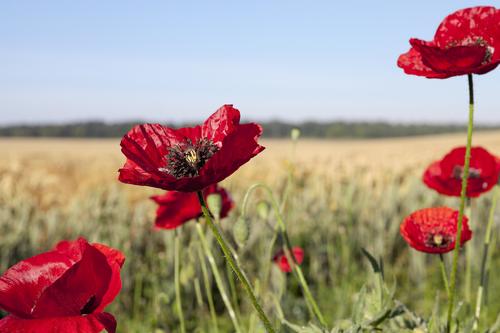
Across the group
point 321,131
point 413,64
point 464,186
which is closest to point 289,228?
point 413,64

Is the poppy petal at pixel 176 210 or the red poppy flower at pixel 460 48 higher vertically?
the red poppy flower at pixel 460 48

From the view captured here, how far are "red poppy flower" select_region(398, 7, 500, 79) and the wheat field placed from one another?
4.06ft

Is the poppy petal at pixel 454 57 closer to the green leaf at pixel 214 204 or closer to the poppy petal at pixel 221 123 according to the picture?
the poppy petal at pixel 221 123

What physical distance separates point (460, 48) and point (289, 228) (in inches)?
99.1

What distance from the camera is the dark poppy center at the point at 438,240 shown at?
3.57 ft

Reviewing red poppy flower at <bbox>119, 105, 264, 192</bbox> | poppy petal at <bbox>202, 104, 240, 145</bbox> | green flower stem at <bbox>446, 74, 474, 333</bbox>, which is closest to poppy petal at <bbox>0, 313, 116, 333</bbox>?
red poppy flower at <bbox>119, 105, 264, 192</bbox>

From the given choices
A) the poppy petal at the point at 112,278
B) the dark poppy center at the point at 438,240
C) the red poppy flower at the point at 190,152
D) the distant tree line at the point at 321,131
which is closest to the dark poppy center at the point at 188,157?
the red poppy flower at the point at 190,152

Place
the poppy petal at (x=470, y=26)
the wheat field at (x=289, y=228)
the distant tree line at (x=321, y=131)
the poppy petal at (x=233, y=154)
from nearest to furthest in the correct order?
1. the poppy petal at (x=233, y=154)
2. the poppy petal at (x=470, y=26)
3. the wheat field at (x=289, y=228)
4. the distant tree line at (x=321, y=131)

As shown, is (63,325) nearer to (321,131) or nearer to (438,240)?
(438,240)

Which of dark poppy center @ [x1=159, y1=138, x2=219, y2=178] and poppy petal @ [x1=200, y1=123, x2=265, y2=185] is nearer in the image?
poppy petal @ [x1=200, y1=123, x2=265, y2=185]

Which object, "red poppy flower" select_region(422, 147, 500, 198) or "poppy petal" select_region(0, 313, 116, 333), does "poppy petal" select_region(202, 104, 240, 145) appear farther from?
"red poppy flower" select_region(422, 147, 500, 198)

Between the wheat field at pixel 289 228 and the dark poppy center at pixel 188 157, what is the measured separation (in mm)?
1123

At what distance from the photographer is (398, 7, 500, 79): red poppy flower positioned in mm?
799

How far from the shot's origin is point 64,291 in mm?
763
